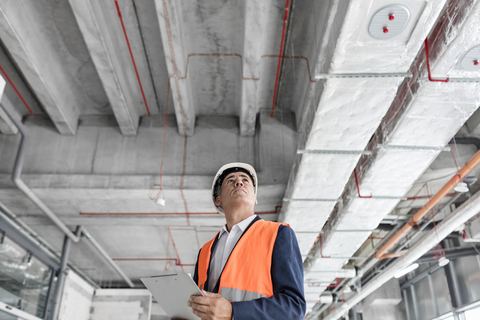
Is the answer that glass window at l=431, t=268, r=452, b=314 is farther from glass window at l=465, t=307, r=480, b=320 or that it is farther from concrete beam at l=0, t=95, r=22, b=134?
concrete beam at l=0, t=95, r=22, b=134

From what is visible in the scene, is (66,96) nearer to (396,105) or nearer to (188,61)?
(188,61)

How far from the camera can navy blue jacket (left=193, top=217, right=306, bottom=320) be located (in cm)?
130

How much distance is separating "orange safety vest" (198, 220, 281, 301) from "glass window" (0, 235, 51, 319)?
5.81 m

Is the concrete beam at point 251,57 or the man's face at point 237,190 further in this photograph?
the concrete beam at point 251,57

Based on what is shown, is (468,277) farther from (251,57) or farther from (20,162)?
(20,162)

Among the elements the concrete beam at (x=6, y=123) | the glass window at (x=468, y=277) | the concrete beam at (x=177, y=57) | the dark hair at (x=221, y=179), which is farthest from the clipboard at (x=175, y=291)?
the glass window at (x=468, y=277)

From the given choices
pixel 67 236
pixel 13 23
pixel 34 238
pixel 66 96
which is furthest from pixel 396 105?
pixel 34 238

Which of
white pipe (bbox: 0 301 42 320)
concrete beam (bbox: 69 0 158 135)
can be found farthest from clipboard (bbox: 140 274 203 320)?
white pipe (bbox: 0 301 42 320)

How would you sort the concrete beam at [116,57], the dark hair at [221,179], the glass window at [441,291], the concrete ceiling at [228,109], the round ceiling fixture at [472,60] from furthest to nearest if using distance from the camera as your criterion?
the glass window at [441,291], the concrete beam at [116,57], the concrete ceiling at [228,109], the round ceiling fixture at [472,60], the dark hair at [221,179]

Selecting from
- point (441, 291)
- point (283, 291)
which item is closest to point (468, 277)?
point (441, 291)

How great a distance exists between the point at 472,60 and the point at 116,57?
139 inches

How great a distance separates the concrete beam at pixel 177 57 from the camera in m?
3.81

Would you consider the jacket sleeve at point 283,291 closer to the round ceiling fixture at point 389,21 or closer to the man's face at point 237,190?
the man's face at point 237,190

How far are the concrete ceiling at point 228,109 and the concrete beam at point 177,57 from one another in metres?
0.02
